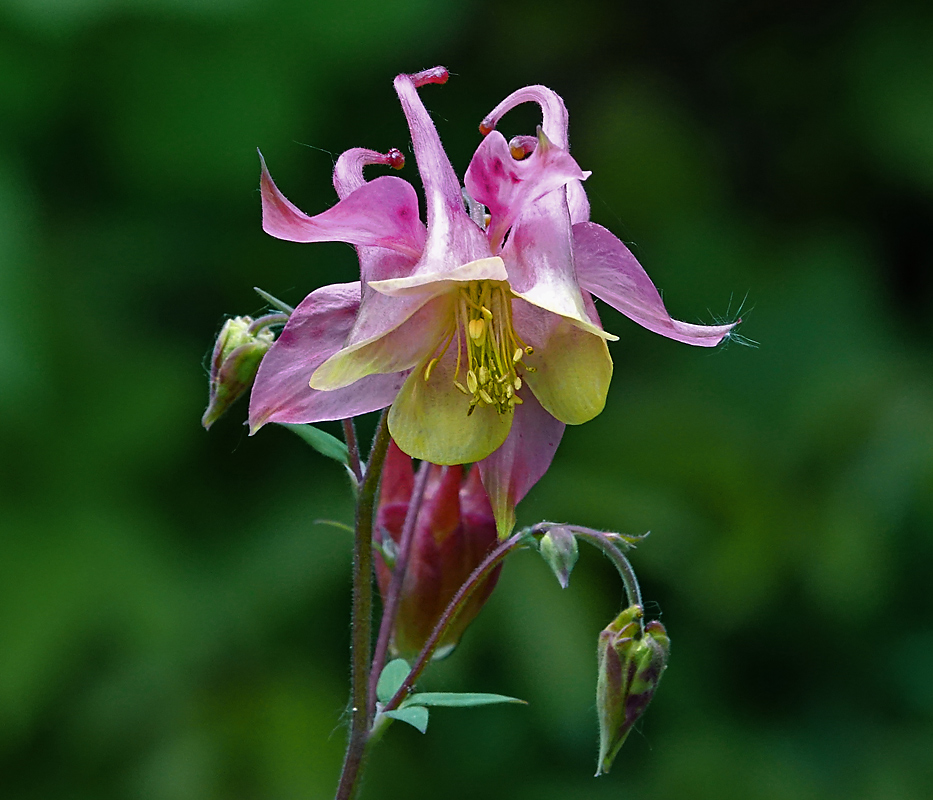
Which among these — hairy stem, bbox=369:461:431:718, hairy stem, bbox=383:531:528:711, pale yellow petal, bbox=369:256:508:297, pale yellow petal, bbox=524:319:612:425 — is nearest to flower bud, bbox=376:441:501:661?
hairy stem, bbox=369:461:431:718

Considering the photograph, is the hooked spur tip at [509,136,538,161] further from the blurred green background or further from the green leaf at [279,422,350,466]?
the blurred green background

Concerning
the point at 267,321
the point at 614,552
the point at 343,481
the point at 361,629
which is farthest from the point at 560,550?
the point at 343,481

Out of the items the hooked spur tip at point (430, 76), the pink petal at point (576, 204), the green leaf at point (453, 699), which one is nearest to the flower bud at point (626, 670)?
the green leaf at point (453, 699)

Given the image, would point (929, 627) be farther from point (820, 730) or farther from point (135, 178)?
point (135, 178)

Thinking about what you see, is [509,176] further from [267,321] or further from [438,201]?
[267,321]

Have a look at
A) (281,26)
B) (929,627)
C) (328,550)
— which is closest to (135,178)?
(281,26)

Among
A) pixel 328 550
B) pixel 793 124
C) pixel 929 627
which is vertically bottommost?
pixel 929 627

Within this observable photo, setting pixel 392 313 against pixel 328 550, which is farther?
pixel 328 550
